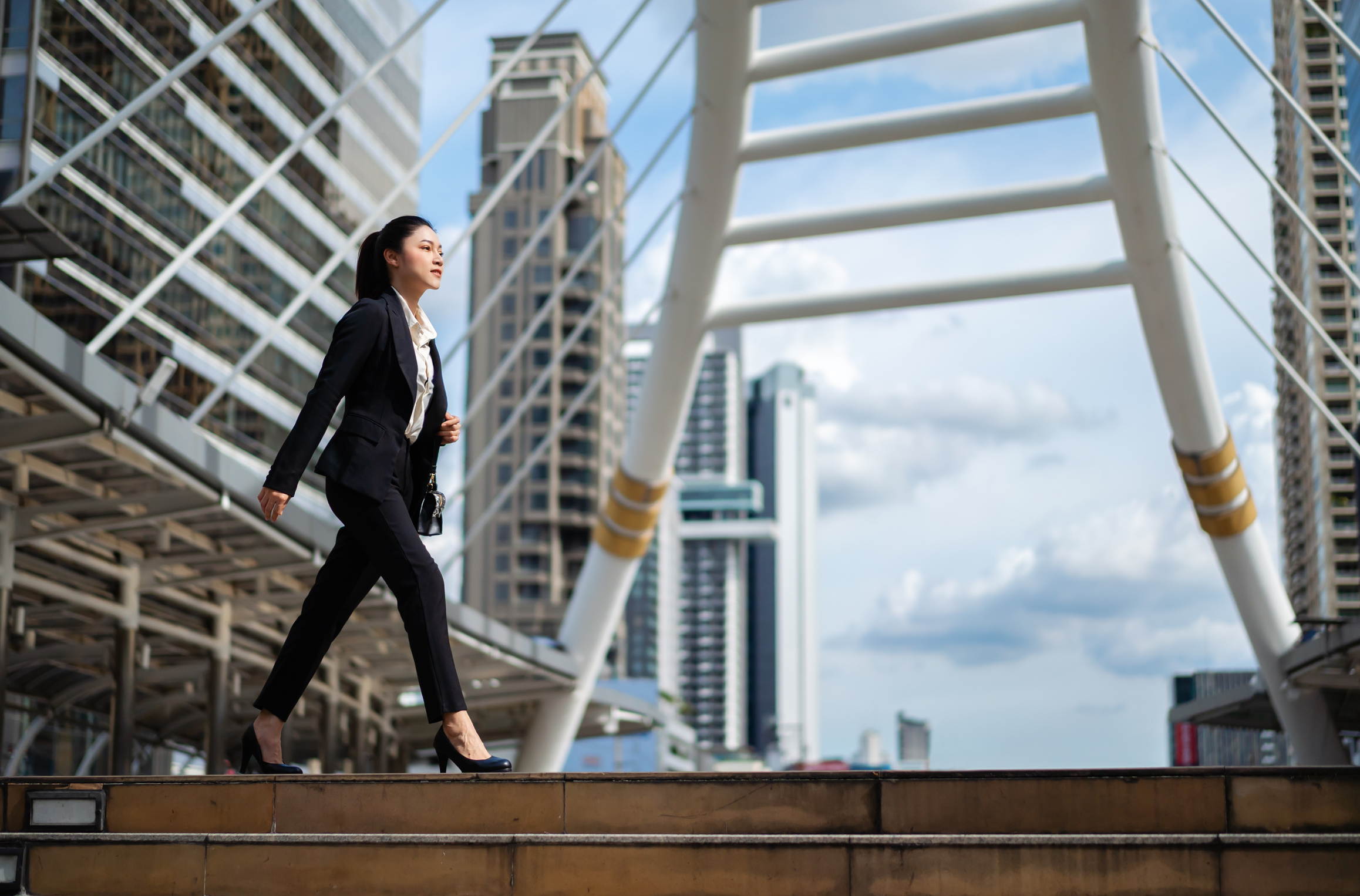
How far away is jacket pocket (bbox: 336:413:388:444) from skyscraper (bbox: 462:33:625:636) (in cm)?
10143

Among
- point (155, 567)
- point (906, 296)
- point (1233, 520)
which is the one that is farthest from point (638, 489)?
point (1233, 520)

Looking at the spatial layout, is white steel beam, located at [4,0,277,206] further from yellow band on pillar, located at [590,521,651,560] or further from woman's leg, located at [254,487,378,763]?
yellow band on pillar, located at [590,521,651,560]

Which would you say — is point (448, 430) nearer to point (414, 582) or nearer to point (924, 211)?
point (414, 582)

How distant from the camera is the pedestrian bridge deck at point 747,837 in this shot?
4574 millimetres

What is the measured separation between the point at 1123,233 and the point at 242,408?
42.2m

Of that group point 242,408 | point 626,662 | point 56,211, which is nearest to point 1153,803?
point 56,211

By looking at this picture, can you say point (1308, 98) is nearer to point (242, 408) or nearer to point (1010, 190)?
point (242, 408)

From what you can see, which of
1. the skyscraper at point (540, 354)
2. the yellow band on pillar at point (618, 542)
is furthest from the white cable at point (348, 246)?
the skyscraper at point (540, 354)

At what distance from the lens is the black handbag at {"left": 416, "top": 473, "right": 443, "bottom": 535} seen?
5715 millimetres

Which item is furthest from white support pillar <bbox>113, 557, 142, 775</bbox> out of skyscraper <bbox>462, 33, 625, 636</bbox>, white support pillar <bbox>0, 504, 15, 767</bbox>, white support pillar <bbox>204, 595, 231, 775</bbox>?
skyscraper <bbox>462, 33, 625, 636</bbox>

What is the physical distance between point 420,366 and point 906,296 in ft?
42.4

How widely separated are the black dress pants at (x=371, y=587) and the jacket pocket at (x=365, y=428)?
0.17 metres

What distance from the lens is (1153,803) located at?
4.94m

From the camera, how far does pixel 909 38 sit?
1501 cm
